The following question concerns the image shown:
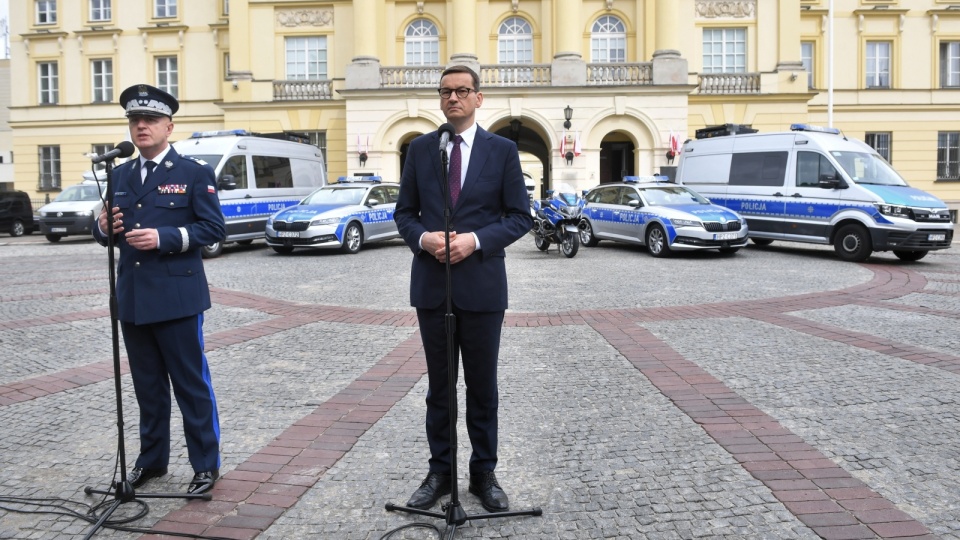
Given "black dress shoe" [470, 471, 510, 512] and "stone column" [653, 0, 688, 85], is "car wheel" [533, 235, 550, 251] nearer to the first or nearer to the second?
"black dress shoe" [470, 471, 510, 512]

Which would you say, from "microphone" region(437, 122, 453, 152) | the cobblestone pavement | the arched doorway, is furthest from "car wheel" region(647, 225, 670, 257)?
the arched doorway

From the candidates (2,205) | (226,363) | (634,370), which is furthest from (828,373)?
(2,205)

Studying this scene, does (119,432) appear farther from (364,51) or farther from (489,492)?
(364,51)

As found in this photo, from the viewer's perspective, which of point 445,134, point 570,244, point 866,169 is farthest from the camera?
point 570,244

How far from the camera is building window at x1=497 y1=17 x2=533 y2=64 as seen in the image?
3528 cm

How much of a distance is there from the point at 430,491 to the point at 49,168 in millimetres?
42544

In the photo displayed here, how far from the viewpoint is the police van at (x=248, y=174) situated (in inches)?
726

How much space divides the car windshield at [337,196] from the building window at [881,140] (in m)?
28.4

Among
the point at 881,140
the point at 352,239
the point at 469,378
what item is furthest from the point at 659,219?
the point at 881,140

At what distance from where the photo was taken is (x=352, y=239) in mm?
18531

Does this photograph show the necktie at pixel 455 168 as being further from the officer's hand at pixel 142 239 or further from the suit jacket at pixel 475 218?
the officer's hand at pixel 142 239

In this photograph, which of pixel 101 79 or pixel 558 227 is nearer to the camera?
pixel 558 227

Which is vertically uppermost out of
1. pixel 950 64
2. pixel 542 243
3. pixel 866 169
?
pixel 950 64

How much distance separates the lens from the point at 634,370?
6926 mm
